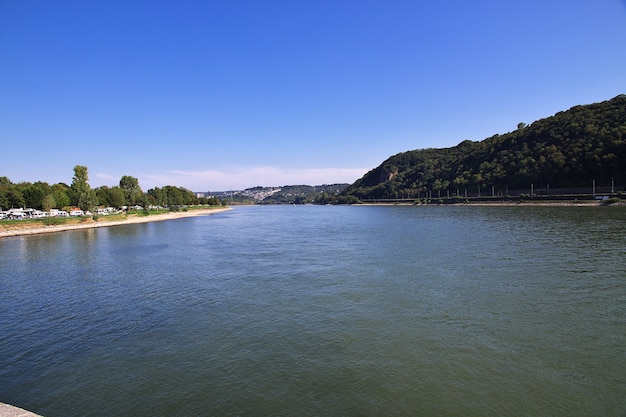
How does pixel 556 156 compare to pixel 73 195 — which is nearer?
pixel 73 195

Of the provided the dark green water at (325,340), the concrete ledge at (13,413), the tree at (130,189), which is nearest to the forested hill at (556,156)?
the dark green water at (325,340)

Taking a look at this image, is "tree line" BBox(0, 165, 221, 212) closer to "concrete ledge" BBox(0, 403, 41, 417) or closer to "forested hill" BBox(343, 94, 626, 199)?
"concrete ledge" BBox(0, 403, 41, 417)

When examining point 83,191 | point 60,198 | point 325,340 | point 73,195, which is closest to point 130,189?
point 73,195

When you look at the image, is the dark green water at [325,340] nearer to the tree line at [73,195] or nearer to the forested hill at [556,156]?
the tree line at [73,195]

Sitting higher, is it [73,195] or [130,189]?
[130,189]

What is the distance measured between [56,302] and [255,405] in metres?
12.4

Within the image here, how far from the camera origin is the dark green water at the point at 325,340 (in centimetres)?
709

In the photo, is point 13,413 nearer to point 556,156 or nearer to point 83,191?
point 83,191

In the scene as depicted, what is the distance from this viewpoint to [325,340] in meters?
9.92

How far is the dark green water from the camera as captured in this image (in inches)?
279

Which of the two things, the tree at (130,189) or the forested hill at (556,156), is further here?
the tree at (130,189)

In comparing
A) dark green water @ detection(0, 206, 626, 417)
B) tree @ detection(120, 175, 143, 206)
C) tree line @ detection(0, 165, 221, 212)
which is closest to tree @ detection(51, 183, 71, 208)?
tree line @ detection(0, 165, 221, 212)

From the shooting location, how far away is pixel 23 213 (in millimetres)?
61719

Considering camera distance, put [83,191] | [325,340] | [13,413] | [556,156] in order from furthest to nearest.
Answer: [556,156] < [83,191] < [325,340] < [13,413]
